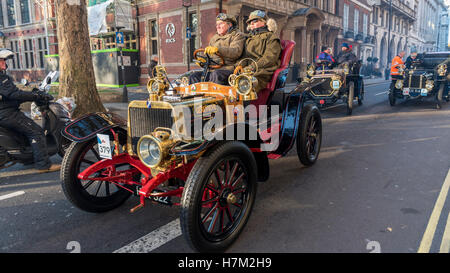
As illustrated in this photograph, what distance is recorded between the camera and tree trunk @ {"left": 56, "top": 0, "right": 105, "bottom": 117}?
8.60 meters

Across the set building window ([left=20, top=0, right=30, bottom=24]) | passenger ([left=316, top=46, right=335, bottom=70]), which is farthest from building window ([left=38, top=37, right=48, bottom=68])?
passenger ([left=316, top=46, right=335, bottom=70])

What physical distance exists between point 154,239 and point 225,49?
2424mm

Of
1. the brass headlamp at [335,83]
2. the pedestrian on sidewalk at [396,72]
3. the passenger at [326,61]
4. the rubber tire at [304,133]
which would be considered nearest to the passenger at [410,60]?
the pedestrian on sidewalk at [396,72]

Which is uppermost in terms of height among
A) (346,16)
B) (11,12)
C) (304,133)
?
(11,12)

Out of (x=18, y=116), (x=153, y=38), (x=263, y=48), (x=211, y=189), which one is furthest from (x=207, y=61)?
(x=153, y=38)

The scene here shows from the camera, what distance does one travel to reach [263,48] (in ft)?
14.7

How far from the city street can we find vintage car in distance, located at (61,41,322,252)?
1.01ft

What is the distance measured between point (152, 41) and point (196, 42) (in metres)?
4.09

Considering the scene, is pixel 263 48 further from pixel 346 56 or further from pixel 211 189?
pixel 346 56

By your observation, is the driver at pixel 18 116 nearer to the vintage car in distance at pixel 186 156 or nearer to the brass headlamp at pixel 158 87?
the vintage car in distance at pixel 186 156

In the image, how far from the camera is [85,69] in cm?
898

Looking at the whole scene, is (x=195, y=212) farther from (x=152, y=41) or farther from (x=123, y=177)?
(x=152, y=41)

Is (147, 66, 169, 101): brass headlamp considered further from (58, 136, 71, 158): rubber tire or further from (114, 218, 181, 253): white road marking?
(58, 136, 71, 158): rubber tire

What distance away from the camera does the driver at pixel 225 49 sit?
382 cm
